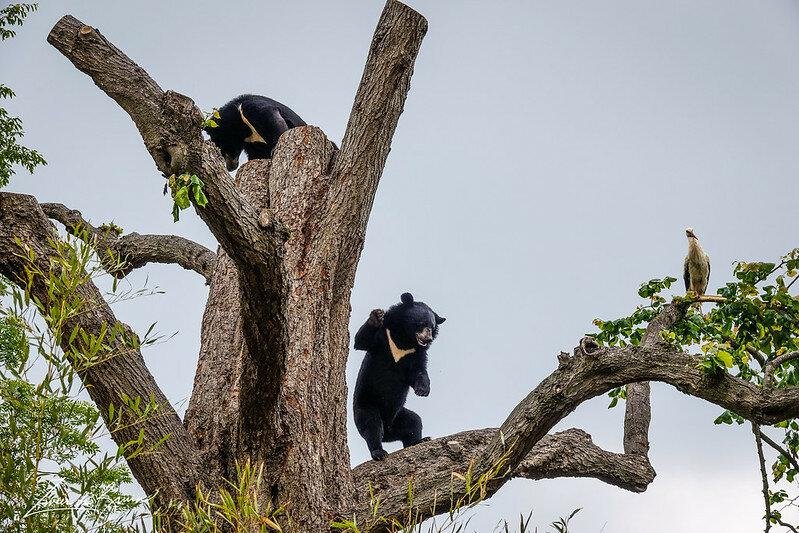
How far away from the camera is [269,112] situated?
6.58m

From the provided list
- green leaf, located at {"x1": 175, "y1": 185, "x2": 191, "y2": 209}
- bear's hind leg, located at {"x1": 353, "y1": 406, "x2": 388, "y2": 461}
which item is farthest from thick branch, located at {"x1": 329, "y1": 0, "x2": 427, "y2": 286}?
green leaf, located at {"x1": 175, "y1": 185, "x2": 191, "y2": 209}

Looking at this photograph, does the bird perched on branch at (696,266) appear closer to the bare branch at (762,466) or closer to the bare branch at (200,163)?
the bare branch at (762,466)

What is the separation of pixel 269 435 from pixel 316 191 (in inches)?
57.2

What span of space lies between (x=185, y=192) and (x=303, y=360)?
1359 mm

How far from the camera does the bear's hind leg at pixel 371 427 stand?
16.6 feet

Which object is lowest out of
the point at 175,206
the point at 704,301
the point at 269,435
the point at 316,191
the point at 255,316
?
the point at 269,435

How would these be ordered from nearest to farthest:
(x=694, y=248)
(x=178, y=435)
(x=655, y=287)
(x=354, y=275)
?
(x=178, y=435) < (x=354, y=275) < (x=655, y=287) < (x=694, y=248)

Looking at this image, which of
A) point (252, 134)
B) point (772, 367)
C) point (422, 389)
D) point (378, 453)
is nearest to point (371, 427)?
point (378, 453)

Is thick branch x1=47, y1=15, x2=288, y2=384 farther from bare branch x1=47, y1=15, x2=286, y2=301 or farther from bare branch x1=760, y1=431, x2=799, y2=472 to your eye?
bare branch x1=760, y1=431, x2=799, y2=472

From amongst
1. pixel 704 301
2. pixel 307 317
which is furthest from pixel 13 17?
pixel 704 301

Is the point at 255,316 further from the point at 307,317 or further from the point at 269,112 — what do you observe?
the point at 269,112

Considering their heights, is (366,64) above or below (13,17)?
below

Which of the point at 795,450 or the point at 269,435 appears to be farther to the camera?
the point at 795,450

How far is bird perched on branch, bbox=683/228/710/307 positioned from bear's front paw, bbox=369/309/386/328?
6.96 feet
